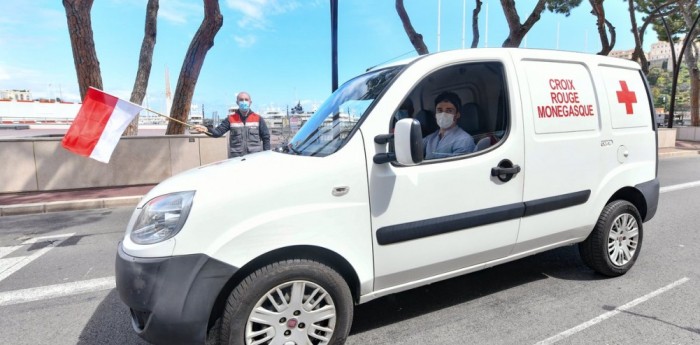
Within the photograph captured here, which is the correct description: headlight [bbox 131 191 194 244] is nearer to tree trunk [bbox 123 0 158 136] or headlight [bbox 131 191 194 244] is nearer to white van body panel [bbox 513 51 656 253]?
white van body panel [bbox 513 51 656 253]

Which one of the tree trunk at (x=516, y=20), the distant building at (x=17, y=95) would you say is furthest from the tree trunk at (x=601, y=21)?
the distant building at (x=17, y=95)

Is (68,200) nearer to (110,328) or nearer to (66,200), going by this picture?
(66,200)

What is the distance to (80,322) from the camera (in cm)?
324

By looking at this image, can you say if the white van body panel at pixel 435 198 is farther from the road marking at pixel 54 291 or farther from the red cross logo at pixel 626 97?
the road marking at pixel 54 291

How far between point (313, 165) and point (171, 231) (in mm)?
852

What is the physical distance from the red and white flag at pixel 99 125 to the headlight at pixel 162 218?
3.53 m

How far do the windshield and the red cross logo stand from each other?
87.0 inches

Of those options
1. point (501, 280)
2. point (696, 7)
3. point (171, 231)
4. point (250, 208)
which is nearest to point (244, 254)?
point (250, 208)

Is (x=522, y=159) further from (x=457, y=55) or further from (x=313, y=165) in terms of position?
(x=313, y=165)

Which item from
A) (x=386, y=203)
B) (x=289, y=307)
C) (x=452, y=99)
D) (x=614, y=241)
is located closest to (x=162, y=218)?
(x=289, y=307)

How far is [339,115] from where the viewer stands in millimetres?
2982

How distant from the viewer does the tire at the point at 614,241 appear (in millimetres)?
3652

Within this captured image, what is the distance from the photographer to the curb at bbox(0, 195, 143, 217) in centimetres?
772

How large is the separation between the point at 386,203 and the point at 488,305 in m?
1.44
